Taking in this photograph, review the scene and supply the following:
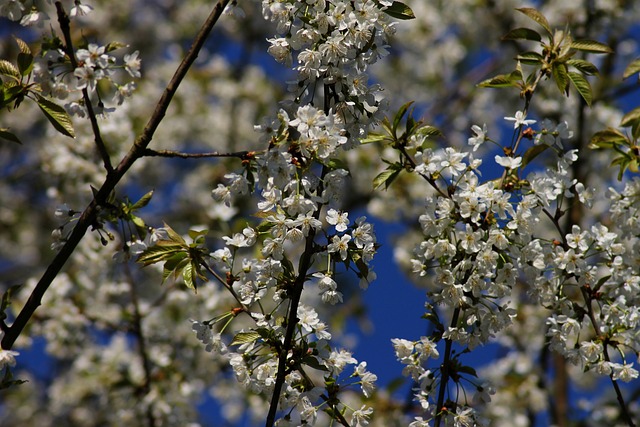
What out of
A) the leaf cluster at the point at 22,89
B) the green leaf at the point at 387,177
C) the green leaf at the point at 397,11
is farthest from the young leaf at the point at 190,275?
the green leaf at the point at 397,11

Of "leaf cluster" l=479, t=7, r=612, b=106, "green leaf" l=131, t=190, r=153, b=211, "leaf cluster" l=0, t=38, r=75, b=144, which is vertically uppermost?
"leaf cluster" l=479, t=7, r=612, b=106

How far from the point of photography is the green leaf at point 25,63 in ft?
6.44

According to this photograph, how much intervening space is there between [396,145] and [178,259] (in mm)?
661

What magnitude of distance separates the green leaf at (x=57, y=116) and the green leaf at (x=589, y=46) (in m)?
1.42

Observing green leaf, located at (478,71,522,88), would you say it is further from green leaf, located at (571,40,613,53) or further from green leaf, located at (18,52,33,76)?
green leaf, located at (18,52,33,76)

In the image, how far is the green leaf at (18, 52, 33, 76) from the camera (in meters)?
1.96

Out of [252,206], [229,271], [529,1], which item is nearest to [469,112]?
[529,1]

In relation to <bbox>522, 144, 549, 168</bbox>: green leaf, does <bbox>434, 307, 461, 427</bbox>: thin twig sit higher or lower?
lower

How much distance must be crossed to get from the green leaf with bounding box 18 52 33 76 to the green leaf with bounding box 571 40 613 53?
1490mm

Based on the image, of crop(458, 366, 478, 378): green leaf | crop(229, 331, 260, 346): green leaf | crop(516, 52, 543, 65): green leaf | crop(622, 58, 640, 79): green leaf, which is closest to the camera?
crop(229, 331, 260, 346): green leaf

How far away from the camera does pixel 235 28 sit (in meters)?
9.30

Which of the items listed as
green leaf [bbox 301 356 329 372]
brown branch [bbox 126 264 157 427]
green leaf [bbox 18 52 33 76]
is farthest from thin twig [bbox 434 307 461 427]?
brown branch [bbox 126 264 157 427]

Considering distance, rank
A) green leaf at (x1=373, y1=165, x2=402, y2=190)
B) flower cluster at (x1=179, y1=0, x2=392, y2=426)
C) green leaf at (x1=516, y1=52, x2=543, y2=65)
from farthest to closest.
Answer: green leaf at (x1=516, y1=52, x2=543, y2=65), green leaf at (x1=373, y1=165, x2=402, y2=190), flower cluster at (x1=179, y1=0, x2=392, y2=426)

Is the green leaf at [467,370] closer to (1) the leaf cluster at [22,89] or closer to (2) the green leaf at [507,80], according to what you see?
(2) the green leaf at [507,80]
